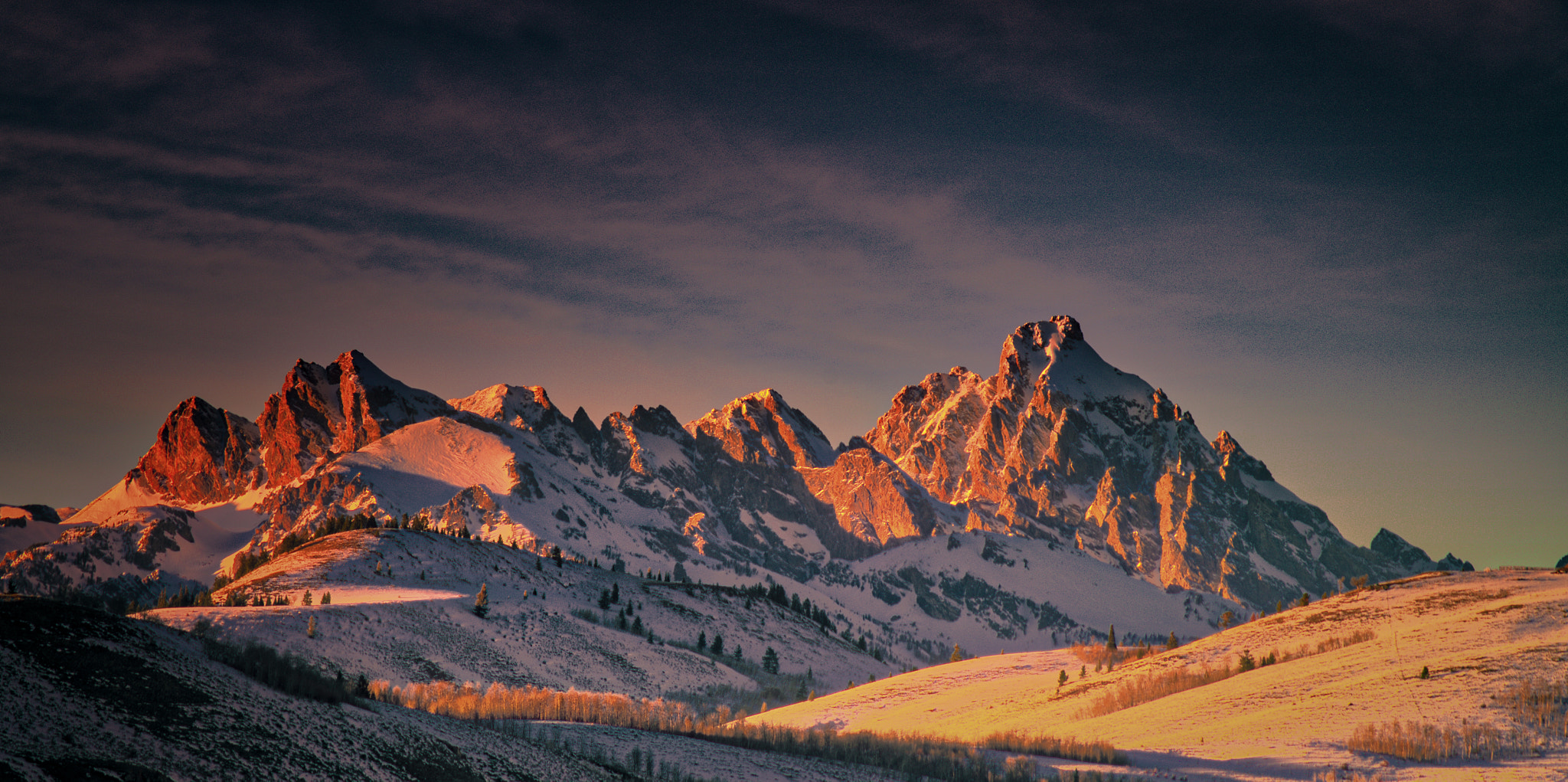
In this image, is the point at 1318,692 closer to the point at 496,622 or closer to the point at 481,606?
the point at 496,622

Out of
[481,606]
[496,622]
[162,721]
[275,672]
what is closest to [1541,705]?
[275,672]

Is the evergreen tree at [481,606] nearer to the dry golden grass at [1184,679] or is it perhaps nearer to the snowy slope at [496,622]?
the snowy slope at [496,622]

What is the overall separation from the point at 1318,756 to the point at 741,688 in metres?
81.6

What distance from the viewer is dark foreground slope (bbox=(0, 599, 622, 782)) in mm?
12844

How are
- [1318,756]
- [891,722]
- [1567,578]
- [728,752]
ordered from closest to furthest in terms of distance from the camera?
[1318,756]
[728,752]
[1567,578]
[891,722]

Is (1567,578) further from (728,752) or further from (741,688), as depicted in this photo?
(741,688)

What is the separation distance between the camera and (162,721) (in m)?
14.4

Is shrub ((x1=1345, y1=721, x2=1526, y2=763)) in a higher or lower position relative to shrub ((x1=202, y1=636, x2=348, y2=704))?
higher

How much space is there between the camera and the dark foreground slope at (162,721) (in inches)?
506

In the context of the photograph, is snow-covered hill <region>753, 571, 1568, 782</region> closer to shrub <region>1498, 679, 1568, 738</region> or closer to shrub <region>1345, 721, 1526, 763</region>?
shrub <region>1498, 679, 1568, 738</region>

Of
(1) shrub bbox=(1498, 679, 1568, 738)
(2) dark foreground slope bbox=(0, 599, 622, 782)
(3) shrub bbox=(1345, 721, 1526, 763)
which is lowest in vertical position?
(2) dark foreground slope bbox=(0, 599, 622, 782)

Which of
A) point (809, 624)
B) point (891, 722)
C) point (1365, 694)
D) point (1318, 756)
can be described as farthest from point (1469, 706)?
point (809, 624)

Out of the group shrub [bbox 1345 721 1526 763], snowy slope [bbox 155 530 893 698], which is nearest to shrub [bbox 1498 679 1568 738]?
shrub [bbox 1345 721 1526 763]

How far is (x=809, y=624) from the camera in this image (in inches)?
7776
